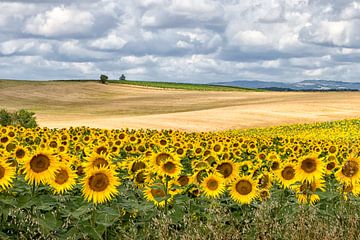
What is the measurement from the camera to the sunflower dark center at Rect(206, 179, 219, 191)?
6789 mm

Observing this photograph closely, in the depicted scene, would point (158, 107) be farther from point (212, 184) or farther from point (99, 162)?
point (99, 162)

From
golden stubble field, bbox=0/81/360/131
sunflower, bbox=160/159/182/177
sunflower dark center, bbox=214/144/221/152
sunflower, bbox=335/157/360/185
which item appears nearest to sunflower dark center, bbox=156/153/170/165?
sunflower, bbox=160/159/182/177

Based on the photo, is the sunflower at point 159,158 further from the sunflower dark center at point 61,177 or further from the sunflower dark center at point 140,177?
the sunflower dark center at point 61,177

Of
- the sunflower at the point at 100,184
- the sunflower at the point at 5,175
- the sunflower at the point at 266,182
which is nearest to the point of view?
the sunflower at the point at 100,184

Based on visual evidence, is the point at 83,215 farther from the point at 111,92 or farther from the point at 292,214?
the point at 111,92

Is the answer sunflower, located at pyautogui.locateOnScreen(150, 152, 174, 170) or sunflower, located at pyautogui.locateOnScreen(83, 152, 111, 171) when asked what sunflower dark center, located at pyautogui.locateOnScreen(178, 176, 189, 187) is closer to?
sunflower, located at pyautogui.locateOnScreen(150, 152, 174, 170)

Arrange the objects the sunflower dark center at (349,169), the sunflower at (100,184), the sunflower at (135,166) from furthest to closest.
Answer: the sunflower at (135,166)
the sunflower dark center at (349,169)
the sunflower at (100,184)

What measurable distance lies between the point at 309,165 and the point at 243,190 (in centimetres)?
82

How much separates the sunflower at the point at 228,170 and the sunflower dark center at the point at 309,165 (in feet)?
2.49

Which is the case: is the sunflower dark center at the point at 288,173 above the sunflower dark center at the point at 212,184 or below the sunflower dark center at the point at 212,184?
above

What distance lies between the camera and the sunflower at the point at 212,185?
22.2ft

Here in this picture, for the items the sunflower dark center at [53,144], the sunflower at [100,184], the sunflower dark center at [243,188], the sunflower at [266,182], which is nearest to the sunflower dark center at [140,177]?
the sunflower dark center at [243,188]

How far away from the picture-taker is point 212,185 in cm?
680

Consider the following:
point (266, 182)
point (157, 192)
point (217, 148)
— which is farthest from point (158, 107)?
point (157, 192)
